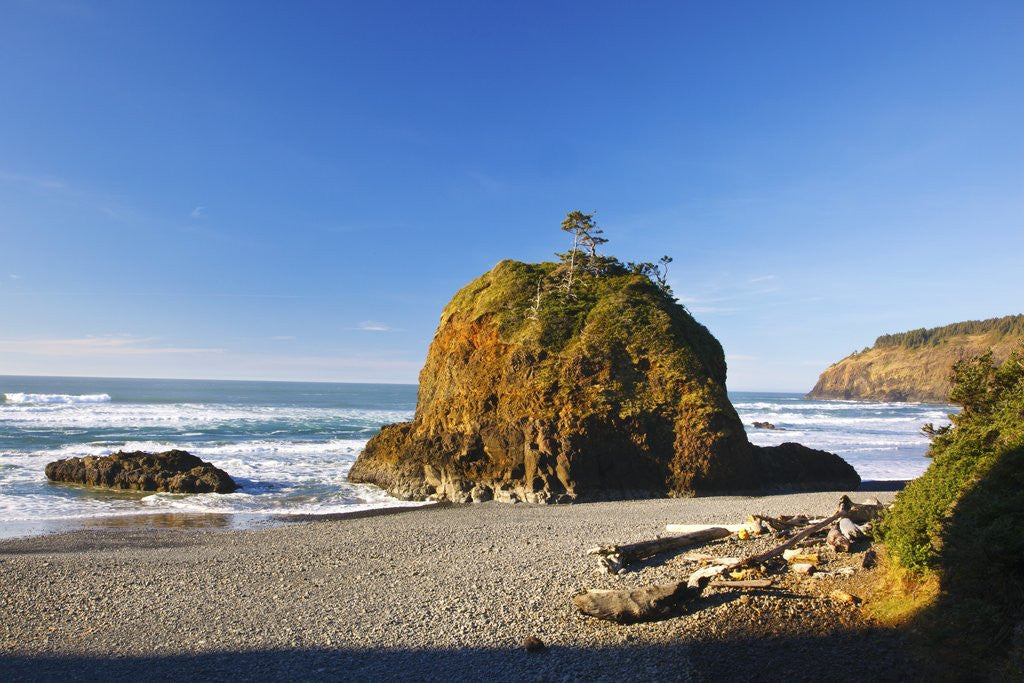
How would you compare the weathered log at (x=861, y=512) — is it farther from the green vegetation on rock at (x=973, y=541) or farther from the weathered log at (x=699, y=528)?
the green vegetation on rock at (x=973, y=541)

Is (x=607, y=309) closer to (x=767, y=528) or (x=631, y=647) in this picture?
(x=767, y=528)

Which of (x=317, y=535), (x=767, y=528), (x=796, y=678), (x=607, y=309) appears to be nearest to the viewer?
→ (x=796, y=678)

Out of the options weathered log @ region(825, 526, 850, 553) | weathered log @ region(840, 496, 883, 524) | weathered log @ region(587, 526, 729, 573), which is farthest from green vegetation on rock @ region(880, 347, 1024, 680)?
weathered log @ region(587, 526, 729, 573)

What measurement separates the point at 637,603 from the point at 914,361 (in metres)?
158

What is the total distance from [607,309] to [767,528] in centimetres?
1418

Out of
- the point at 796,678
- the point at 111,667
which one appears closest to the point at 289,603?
the point at 111,667

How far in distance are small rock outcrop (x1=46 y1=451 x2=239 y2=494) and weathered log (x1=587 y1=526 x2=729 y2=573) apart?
1736 centimetres

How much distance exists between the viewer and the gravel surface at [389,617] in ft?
24.9

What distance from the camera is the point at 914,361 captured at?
138000mm

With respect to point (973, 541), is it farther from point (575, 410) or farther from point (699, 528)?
point (575, 410)

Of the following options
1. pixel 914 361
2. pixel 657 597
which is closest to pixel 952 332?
pixel 914 361

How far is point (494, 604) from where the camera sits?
9.92 metres

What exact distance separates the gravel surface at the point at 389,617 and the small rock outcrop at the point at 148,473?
8.00 metres

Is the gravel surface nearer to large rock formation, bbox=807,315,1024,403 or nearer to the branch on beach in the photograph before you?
the branch on beach
